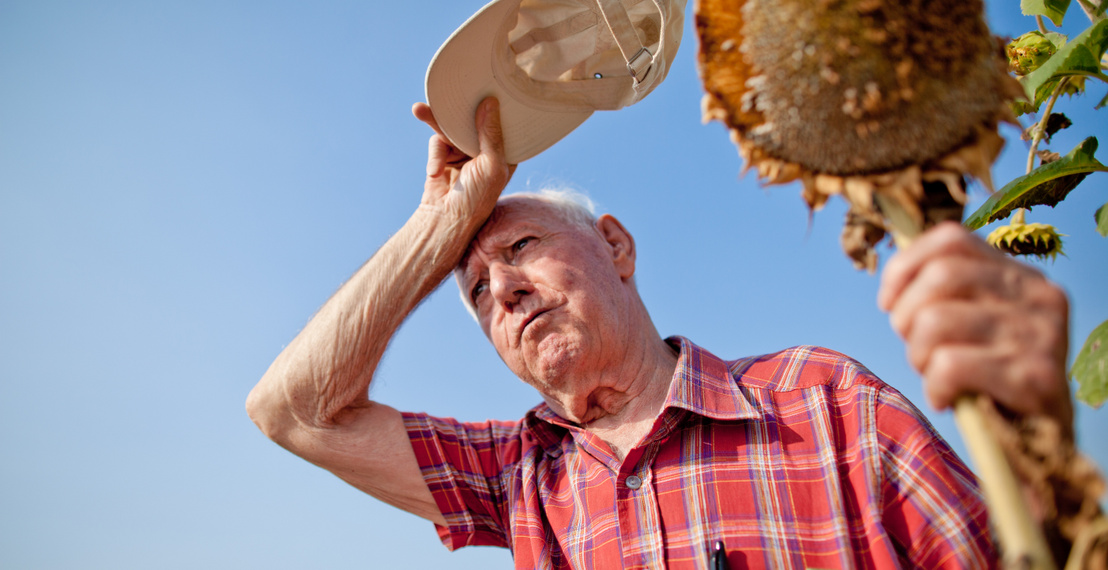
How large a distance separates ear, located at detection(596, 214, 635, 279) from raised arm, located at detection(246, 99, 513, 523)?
0.63 metres

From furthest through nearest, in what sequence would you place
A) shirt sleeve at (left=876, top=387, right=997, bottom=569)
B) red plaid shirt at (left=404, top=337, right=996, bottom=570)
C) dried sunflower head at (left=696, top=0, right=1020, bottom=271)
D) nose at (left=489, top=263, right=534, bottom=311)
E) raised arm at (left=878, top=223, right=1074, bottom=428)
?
nose at (left=489, top=263, right=534, bottom=311) < red plaid shirt at (left=404, top=337, right=996, bottom=570) < shirt sleeve at (left=876, top=387, right=997, bottom=569) < dried sunflower head at (left=696, top=0, right=1020, bottom=271) < raised arm at (left=878, top=223, right=1074, bottom=428)

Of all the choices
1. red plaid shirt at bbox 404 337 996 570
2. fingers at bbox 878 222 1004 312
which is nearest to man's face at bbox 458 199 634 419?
red plaid shirt at bbox 404 337 996 570

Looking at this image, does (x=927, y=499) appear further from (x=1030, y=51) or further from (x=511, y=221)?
(x=511, y=221)

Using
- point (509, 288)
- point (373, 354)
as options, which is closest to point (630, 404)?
point (509, 288)

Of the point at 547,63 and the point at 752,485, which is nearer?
the point at 752,485

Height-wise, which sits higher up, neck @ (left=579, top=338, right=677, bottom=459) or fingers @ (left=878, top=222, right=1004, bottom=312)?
fingers @ (left=878, top=222, right=1004, bottom=312)

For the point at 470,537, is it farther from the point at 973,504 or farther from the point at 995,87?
the point at 995,87

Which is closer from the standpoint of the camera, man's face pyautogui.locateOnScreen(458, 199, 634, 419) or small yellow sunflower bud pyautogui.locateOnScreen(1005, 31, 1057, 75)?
small yellow sunflower bud pyautogui.locateOnScreen(1005, 31, 1057, 75)

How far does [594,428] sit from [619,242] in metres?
1.01

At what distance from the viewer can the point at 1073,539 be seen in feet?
3.22

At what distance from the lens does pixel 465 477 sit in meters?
3.09

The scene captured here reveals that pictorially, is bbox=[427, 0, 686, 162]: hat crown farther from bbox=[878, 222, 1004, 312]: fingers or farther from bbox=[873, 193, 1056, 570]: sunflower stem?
bbox=[873, 193, 1056, 570]: sunflower stem

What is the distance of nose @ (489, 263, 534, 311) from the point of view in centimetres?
291

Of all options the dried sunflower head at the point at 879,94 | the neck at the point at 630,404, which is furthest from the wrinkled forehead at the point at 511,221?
the dried sunflower head at the point at 879,94
